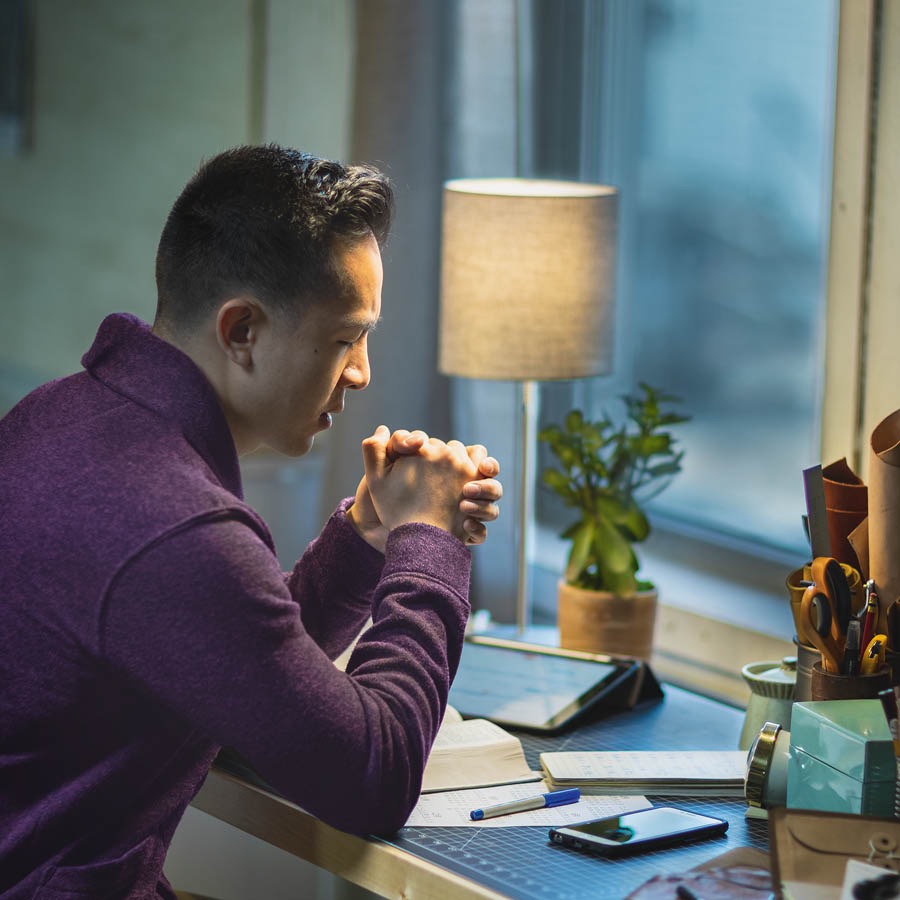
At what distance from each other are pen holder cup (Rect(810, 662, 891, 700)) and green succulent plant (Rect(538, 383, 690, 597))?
22.5 inches

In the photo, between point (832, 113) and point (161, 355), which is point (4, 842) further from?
point (832, 113)

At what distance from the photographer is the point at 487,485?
4.10ft

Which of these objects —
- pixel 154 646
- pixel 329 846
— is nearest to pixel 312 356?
pixel 154 646

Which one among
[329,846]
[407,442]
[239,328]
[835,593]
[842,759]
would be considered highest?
[239,328]

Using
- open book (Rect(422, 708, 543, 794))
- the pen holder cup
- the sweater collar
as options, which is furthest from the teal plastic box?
the sweater collar

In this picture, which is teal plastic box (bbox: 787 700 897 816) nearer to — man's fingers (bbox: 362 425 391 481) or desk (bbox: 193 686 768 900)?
desk (bbox: 193 686 768 900)

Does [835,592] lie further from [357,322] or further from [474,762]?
[357,322]

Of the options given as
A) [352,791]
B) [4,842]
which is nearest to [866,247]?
[352,791]

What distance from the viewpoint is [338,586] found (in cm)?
140

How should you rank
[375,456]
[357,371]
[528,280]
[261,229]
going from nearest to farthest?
[261,229] < [357,371] < [375,456] < [528,280]

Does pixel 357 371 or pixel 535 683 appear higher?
pixel 357 371

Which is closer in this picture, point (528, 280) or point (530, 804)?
point (530, 804)

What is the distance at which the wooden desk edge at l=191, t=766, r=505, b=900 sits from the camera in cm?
110

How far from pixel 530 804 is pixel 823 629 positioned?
12.4 inches
